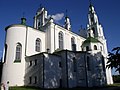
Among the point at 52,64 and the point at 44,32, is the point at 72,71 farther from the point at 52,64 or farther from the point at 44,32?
the point at 44,32

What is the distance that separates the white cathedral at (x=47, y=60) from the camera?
25.9 m

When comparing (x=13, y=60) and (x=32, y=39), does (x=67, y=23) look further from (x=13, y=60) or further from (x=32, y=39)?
(x=13, y=60)

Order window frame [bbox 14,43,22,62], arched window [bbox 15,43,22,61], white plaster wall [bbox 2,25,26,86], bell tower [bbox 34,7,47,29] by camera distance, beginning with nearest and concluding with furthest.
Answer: white plaster wall [bbox 2,25,26,86] < window frame [bbox 14,43,22,62] < arched window [bbox 15,43,22,61] < bell tower [bbox 34,7,47,29]

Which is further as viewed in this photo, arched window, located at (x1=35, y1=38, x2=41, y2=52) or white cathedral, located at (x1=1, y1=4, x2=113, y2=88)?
arched window, located at (x1=35, y1=38, x2=41, y2=52)

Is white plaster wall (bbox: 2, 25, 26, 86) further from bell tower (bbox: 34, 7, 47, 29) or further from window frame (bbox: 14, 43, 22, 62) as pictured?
bell tower (bbox: 34, 7, 47, 29)

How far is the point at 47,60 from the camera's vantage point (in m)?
25.7

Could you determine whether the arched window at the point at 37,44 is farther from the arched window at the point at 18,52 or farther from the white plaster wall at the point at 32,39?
the arched window at the point at 18,52

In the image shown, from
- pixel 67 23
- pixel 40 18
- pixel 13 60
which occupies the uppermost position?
pixel 67 23

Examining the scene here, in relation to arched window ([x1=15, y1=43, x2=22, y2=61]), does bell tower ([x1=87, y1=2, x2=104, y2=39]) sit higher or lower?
higher

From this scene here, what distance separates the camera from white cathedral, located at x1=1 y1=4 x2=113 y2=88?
85.0 feet

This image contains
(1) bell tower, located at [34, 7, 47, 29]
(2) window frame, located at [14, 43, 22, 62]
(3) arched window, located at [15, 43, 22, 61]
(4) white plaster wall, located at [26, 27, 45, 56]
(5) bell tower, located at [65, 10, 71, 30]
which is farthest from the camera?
(5) bell tower, located at [65, 10, 71, 30]

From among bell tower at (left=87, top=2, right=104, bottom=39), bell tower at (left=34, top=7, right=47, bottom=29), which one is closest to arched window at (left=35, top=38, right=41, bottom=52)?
bell tower at (left=34, top=7, right=47, bottom=29)

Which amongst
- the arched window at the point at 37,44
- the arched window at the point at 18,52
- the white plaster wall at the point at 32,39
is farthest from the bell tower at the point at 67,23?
the arched window at the point at 18,52

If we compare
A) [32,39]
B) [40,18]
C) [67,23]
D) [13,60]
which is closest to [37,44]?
[32,39]
